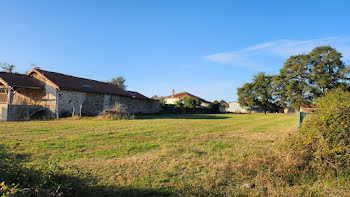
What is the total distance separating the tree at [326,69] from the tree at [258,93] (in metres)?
9.49

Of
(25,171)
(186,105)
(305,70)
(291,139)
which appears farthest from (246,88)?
(25,171)

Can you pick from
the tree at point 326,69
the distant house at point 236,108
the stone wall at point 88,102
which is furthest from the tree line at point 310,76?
the stone wall at point 88,102

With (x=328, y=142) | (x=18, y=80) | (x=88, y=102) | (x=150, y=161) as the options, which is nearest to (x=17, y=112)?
(x=18, y=80)

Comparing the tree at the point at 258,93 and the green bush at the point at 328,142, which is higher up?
the tree at the point at 258,93

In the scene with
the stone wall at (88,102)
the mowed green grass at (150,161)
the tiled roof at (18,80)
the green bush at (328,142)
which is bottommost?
the mowed green grass at (150,161)

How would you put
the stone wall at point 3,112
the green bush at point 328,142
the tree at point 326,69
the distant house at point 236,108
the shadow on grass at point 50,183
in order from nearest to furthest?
the shadow on grass at point 50,183
the green bush at point 328,142
the stone wall at point 3,112
the tree at point 326,69
the distant house at point 236,108

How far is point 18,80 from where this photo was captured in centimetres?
1708

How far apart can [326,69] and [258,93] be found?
1264cm

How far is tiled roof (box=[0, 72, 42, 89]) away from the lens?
15.9 meters

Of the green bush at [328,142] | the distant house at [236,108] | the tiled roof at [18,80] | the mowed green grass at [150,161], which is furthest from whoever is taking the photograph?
the distant house at [236,108]

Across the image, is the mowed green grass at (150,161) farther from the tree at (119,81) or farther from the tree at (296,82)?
the tree at (119,81)

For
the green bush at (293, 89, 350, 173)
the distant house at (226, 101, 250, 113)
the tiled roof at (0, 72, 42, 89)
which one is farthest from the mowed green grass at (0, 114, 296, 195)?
the distant house at (226, 101, 250, 113)

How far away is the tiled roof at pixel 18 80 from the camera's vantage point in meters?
15.9

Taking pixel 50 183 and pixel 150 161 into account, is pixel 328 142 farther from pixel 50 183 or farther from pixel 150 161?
pixel 50 183
